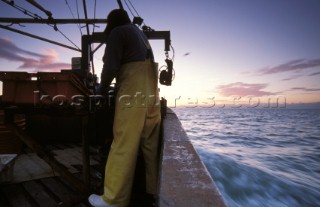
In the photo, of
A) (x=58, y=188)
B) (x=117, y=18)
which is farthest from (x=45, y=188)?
(x=117, y=18)

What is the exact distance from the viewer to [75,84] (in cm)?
292

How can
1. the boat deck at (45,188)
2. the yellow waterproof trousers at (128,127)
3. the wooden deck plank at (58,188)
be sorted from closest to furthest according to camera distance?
the yellow waterproof trousers at (128,127), the boat deck at (45,188), the wooden deck plank at (58,188)

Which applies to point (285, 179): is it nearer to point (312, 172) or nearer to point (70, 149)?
point (312, 172)

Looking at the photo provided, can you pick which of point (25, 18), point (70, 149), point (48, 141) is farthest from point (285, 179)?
point (25, 18)

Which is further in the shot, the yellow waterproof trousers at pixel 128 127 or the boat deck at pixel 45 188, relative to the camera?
the boat deck at pixel 45 188

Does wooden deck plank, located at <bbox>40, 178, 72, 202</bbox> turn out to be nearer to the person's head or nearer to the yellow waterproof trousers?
the yellow waterproof trousers

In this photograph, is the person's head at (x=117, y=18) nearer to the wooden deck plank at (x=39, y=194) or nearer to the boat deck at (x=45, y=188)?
the boat deck at (x=45, y=188)

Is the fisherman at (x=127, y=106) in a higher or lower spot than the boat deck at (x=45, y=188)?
higher

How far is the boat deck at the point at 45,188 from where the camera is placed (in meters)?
2.75

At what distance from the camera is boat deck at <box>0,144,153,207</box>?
2746 millimetres

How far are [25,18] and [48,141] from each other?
5310 mm

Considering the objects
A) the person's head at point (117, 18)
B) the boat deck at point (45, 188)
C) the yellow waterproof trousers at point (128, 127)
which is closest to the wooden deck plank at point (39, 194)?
the boat deck at point (45, 188)

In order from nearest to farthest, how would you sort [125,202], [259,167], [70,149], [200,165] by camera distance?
1. [200,165]
2. [125,202]
3. [70,149]
4. [259,167]

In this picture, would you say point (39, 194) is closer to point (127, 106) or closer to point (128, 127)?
point (128, 127)
